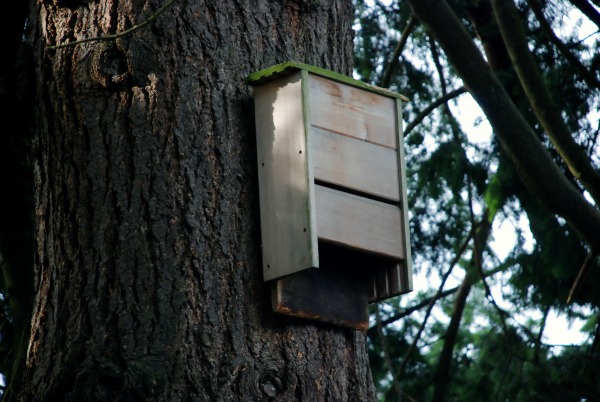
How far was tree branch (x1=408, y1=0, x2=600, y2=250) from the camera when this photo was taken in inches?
139

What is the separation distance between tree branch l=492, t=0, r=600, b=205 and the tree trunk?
67.0 inches

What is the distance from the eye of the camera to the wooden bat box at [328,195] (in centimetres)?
221

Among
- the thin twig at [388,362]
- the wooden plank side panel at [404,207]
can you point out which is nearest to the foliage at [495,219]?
the thin twig at [388,362]

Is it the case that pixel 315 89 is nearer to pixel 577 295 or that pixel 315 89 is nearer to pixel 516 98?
pixel 516 98

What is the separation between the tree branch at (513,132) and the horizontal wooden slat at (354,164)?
1134 mm

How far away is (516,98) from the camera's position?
17.0 feet

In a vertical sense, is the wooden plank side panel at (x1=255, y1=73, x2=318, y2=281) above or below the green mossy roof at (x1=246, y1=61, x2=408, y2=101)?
below

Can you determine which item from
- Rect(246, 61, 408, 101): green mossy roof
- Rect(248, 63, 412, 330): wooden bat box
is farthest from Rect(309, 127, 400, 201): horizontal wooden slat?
Rect(246, 61, 408, 101): green mossy roof

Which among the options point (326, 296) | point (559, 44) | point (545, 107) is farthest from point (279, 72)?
point (559, 44)

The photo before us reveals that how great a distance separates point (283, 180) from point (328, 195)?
11 cm

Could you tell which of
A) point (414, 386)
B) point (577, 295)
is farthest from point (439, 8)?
point (414, 386)

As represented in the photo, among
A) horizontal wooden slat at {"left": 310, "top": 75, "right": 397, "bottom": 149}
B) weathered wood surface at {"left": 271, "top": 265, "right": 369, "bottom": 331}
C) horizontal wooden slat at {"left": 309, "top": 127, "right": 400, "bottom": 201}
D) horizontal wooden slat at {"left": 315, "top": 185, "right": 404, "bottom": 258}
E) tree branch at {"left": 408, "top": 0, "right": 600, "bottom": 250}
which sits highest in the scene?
tree branch at {"left": 408, "top": 0, "right": 600, "bottom": 250}

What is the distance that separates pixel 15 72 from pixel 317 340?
940mm

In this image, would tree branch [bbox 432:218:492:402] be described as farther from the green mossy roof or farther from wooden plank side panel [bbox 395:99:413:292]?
the green mossy roof
